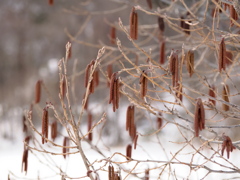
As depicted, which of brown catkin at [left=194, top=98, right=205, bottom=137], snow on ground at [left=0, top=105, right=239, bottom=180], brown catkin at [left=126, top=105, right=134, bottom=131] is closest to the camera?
brown catkin at [left=194, top=98, right=205, bottom=137]

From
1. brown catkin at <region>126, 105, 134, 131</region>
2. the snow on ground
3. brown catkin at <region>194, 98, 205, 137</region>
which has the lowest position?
brown catkin at <region>194, 98, 205, 137</region>

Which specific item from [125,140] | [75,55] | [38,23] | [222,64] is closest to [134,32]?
[222,64]

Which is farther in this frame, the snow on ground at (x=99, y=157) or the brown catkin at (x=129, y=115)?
the snow on ground at (x=99, y=157)

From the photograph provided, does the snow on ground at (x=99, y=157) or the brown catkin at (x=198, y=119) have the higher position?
the snow on ground at (x=99, y=157)

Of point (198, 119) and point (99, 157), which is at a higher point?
point (99, 157)

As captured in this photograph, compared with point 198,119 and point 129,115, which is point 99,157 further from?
point 198,119

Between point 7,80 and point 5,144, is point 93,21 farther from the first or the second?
point 5,144

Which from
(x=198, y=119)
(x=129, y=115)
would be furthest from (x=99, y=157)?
(x=198, y=119)

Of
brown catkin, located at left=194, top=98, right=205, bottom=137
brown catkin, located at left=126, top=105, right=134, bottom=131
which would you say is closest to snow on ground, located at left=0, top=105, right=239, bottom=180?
brown catkin, located at left=126, top=105, right=134, bottom=131

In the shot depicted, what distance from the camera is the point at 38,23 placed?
53.5 feet

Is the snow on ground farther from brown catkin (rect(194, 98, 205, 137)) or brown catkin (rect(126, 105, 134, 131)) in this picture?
brown catkin (rect(194, 98, 205, 137))

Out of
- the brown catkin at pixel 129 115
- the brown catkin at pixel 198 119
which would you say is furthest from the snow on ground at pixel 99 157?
the brown catkin at pixel 198 119

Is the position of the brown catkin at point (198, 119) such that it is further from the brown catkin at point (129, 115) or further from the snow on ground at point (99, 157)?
the snow on ground at point (99, 157)

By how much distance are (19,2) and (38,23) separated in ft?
2.90
